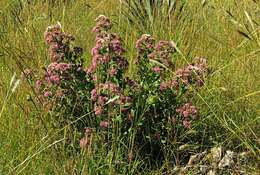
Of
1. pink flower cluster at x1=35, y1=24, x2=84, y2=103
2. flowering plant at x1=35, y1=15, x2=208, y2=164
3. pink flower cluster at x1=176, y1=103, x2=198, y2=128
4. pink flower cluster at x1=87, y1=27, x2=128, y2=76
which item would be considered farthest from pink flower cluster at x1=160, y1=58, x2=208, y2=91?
pink flower cluster at x1=35, y1=24, x2=84, y2=103

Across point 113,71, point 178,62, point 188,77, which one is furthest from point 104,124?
point 178,62

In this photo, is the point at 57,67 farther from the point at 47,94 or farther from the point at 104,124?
the point at 104,124

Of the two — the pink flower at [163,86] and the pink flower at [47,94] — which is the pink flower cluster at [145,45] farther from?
the pink flower at [47,94]

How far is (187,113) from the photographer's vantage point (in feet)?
7.97

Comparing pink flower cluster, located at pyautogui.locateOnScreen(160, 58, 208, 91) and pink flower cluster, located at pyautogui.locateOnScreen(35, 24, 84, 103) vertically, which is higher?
pink flower cluster, located at pyautogui.locateOnScreen(35, 24, 84, 103)

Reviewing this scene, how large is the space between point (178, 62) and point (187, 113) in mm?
785

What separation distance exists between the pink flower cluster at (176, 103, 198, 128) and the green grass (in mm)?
76

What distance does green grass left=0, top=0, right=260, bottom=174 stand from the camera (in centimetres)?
222

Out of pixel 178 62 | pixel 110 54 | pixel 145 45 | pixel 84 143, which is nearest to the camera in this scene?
pixel 84 143

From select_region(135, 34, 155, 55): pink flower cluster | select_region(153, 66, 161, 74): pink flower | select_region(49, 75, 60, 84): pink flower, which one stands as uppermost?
select_region(135, 34, 155, 55): pink flower cluster

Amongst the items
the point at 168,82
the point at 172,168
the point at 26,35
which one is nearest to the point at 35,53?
the point at 26,35

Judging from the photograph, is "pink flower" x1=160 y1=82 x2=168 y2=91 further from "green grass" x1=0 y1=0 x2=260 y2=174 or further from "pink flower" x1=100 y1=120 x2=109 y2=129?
"pink flower" x1=100 y1=120 x2=109 y2=129

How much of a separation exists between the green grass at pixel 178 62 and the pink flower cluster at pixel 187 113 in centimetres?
8

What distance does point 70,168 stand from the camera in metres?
2.12
